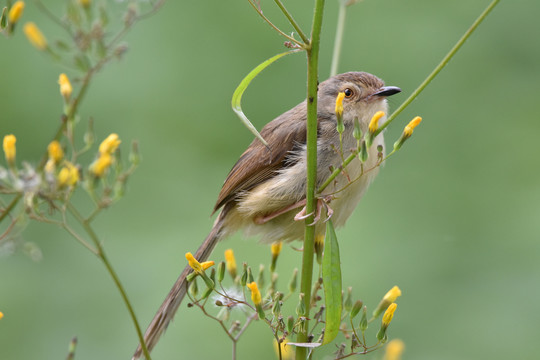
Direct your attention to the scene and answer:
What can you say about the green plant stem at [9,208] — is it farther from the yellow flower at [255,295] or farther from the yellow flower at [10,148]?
the yellow flower at [255,295]

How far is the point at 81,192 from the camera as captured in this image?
16.8ft

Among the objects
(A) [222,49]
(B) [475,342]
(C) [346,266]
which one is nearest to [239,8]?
(A) [222,49]

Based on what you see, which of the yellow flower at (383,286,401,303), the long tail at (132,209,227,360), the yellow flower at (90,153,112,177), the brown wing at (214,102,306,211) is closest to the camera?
the yellow flower at (90,153,112,177)

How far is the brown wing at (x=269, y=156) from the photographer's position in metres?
3.78

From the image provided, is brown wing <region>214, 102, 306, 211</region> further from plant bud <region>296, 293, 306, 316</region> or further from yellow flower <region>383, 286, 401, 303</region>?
plant bud <region>296, 293, 306, 316</region>

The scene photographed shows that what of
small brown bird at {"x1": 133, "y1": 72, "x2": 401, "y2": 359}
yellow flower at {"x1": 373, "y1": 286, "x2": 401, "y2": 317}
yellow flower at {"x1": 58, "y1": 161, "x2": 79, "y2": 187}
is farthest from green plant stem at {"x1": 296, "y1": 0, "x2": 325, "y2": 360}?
small brown bird at {"x1": 133, "y1": 72, "x2": 401, "y2": 359}

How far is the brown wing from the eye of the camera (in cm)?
378

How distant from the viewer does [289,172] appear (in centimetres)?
366

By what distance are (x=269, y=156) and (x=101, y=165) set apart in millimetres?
1831

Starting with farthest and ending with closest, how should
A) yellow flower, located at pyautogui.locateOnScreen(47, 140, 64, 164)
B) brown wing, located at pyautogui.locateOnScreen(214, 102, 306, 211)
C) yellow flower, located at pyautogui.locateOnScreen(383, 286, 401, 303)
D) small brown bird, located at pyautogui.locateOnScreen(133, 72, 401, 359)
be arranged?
brown wing, located at pyautogui.locateOnScreen(214, 102, 306, 211) < small brown bird, located at pyautogui.locateOnScreen(133, 72, 401, 359) < yellow flower, located at pyautogui.locateOnScreen(383, 286, 401, 303) < yellow flower, located at pyautogui.locateOnScreen(47, 140, 64, 164)

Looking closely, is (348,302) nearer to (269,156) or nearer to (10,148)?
(10,148)

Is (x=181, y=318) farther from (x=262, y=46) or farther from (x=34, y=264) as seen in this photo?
(x=262, y=46)

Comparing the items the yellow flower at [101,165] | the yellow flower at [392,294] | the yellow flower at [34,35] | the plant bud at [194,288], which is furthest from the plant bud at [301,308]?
the yellow flower at [34,35]

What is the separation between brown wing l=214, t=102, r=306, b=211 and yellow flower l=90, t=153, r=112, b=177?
5.75ft
